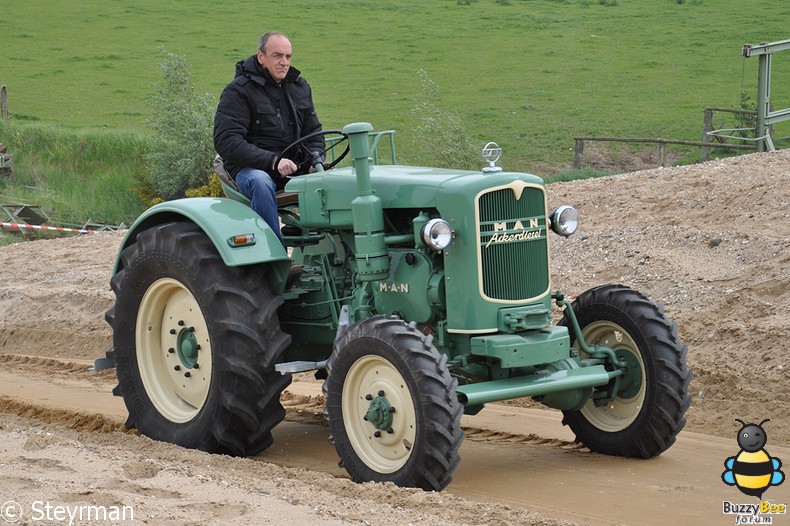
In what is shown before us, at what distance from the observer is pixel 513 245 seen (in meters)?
6.69

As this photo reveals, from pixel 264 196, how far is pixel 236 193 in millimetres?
456

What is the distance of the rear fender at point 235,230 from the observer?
22.9ft

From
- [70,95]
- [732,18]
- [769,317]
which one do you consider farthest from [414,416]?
[732,18]

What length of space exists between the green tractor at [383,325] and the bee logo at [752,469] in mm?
411

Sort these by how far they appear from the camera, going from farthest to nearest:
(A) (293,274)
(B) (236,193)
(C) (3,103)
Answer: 1. (C) (3,103)
2. (B) (236,193)
3. (A) (293,274)

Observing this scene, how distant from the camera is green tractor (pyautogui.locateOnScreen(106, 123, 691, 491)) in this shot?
6273 millimetres

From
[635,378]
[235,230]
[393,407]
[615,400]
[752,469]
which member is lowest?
[752,469]

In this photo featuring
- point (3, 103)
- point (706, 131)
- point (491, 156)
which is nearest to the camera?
point (491, 156)

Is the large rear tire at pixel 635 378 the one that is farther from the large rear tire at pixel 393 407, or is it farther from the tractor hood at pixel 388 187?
the large rear tire at pixel 393 407

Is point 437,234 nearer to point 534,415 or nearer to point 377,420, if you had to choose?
point 377,420

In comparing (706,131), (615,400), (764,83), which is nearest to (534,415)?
(615,400)

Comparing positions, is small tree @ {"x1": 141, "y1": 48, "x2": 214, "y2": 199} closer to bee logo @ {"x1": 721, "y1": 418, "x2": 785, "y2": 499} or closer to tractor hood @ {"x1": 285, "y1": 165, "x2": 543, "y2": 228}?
tractor hood @ {"x1": 285, "y1": 165, "x2": 543, "y2": 228}

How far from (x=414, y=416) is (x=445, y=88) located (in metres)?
27.7

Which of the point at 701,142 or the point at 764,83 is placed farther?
the point at 701,142
